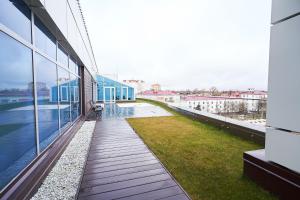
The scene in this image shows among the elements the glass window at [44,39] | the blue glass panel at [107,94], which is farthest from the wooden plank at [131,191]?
the blue glass panel at [107,94]

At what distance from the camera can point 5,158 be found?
178cm

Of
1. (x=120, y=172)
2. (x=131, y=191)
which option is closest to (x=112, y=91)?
(x=120, y=172)

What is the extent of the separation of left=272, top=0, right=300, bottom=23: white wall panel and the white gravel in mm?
3459

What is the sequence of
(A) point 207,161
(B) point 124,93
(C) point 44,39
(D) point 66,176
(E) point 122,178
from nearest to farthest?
(E) point 122,178 < (D) point 66,176 < (C) point 44,39 < (A) point 207,161 < (B) point 124,93

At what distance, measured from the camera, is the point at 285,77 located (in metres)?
2.05

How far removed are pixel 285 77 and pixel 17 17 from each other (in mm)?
3384

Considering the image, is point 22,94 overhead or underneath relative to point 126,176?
overhead

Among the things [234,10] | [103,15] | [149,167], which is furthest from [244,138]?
[103,15]

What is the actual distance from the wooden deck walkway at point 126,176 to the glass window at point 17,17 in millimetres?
2190

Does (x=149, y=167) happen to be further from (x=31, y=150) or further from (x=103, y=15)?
(x=103, y=15)

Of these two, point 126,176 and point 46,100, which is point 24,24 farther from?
point 126,176

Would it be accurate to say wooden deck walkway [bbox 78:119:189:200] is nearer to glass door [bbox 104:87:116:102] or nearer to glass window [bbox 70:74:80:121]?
glass window [bbox 70:74:80:121]

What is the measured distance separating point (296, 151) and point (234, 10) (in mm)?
8771

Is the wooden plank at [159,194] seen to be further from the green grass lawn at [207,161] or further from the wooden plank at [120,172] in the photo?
the wooden plank at [120,172]
